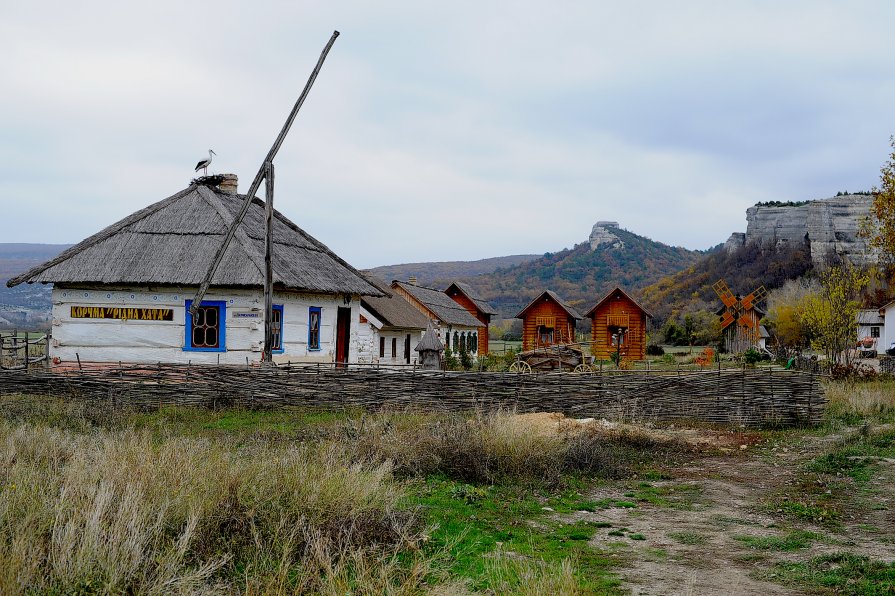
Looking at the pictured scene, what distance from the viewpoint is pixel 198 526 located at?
19.1ft

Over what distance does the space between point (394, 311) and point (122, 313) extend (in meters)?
13.9

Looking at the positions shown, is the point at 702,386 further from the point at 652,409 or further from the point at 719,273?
the point at 719,273

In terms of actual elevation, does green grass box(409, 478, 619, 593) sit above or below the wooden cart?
below

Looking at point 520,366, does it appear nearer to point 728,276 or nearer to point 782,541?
point 782,541

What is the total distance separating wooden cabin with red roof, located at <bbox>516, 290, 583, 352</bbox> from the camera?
155 feet

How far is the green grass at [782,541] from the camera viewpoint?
6.93 m

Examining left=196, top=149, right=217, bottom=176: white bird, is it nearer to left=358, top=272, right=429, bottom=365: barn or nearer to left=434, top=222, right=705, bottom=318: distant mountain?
left=358, top=272, right=429, bottom=365: barn

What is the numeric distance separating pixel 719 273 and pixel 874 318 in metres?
33.3

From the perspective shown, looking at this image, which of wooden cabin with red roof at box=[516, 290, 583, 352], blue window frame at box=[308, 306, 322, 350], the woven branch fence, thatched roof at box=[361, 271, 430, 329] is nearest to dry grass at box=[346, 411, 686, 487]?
the woven branch fence

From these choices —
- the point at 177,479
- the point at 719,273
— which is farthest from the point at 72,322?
the point at 719,273

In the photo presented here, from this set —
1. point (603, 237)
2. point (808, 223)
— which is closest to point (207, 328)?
point (808, 223)

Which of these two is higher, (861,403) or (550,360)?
(550,360)

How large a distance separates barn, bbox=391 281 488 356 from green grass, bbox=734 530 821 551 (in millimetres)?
30881

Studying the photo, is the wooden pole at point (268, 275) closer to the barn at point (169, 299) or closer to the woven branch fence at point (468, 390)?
the barn at point (169, 299)
